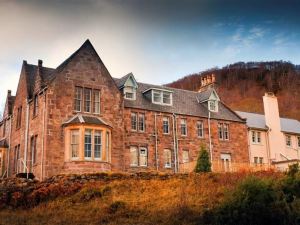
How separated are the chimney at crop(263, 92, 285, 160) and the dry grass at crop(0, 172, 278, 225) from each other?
21.3 m

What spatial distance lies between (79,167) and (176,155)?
12037 mm

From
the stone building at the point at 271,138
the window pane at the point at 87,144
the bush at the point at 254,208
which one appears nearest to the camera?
the bush at the point at 254,208

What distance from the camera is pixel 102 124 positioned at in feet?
106

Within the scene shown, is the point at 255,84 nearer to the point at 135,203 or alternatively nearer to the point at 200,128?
the point at 200,128

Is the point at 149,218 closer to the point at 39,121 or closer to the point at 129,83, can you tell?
the point at 39,121

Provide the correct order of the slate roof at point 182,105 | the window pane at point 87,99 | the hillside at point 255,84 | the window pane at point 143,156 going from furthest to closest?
the hillside at point 255,84 < the slate roof at point 182,105 < the window pane at point 143,156 < the window pane at point 87,99

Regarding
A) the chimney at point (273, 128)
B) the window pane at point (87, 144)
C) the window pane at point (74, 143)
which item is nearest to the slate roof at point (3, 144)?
the window pane at point (74, 143)

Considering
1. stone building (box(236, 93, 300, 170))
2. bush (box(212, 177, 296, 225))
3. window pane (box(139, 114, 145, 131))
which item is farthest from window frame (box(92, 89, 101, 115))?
stone building (box(236, 93, 300, 170))

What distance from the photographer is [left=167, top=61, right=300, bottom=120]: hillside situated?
14150cm

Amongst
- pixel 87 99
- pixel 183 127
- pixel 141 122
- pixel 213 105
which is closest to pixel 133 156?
pixel 141 122

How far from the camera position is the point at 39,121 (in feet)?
108

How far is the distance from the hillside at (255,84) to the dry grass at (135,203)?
4244 inches

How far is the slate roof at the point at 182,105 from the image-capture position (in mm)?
40344

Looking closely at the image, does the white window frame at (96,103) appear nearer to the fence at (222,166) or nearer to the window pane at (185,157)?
the fence at (222,166)
